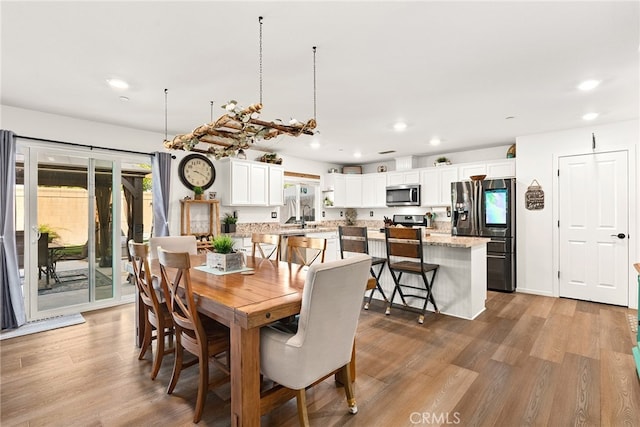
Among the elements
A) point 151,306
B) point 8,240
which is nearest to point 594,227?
point 151,306

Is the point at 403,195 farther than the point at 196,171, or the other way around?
the point at 403,195

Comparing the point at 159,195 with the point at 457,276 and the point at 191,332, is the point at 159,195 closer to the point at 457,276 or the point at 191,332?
the point at 191,332

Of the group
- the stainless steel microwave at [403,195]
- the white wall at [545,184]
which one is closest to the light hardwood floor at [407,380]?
the white wall at [545,184]

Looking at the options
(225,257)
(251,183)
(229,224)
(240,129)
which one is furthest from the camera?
(251,183)

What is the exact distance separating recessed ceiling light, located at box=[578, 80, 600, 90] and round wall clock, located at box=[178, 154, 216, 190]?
4.76 meters

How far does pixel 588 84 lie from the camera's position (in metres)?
2.86

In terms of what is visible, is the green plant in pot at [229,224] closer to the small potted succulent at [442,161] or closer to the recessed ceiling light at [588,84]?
the small potted succulent at [442,161]

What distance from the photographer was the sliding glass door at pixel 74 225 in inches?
142

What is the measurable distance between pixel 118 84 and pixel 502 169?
537 cm

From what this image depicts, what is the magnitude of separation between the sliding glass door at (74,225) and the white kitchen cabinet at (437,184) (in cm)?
490

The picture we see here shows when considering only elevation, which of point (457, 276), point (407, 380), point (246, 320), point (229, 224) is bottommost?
point (407, 380)

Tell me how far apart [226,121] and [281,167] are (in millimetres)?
3627

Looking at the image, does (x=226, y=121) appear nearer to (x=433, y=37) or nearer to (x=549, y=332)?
(x=433, y=37)

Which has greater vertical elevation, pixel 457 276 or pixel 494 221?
pixel 494 221
